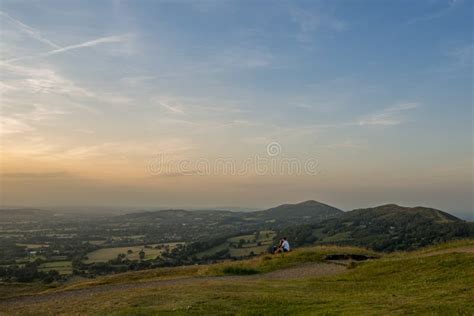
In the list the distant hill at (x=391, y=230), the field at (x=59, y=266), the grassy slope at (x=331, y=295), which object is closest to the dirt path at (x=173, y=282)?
the grassy slope at (x=331, y=295)

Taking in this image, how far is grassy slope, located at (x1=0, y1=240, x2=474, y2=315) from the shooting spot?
55.3 ft

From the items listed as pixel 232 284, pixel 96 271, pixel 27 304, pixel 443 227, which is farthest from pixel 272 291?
Answer: pixel 443 227

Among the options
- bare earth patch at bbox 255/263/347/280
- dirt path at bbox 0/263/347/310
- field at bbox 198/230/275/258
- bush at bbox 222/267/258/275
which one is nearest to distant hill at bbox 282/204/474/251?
field at bbox 198/230/275/258

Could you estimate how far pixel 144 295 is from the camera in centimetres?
2261

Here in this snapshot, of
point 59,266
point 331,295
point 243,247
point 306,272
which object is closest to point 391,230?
point 243,247

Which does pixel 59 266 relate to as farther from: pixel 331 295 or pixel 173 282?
pixel 331 295

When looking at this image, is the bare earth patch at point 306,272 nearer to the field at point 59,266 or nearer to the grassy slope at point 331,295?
the grassy slope at point 331,295

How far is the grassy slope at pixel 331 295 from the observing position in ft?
55.3

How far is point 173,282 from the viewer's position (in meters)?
29.5

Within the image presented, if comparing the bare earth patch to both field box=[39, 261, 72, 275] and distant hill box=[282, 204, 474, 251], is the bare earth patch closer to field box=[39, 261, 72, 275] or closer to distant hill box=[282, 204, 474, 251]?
distant hill box=[282, 204, 474, 251]

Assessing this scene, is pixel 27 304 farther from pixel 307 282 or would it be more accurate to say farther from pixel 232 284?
pixel 307 282

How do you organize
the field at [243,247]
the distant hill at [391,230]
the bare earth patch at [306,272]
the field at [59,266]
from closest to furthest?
the bare earth patch at [306,272] → the field at [59,266] → the distant hill at [391,230] → the field at [243,247]

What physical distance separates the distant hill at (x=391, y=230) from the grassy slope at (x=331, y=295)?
41.2 meters

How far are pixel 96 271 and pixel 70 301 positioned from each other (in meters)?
47.5
